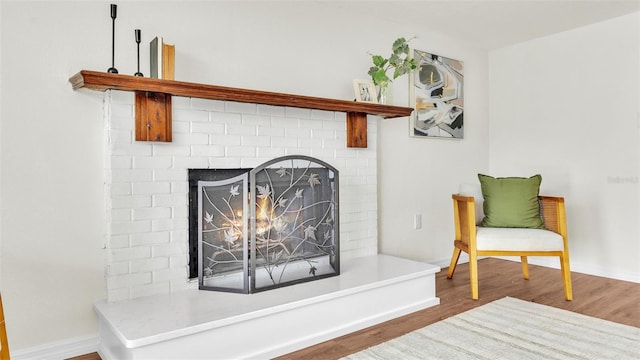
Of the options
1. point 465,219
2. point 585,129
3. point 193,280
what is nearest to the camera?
point 193,280

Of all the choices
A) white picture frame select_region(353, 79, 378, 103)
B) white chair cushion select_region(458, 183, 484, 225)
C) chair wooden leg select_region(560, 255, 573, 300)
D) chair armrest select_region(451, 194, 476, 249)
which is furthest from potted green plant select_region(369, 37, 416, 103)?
chair wooden leg select_region(560, 255, 573, 300)

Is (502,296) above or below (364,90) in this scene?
below

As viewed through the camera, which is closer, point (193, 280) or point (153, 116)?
point (153, 116)

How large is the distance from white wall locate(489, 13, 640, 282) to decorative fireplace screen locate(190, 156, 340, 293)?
239cm

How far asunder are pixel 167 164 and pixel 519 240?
231 cm

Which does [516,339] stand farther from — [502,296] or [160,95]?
[160,95]

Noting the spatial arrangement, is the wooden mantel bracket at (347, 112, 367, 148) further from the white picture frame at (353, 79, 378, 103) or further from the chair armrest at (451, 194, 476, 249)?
the chair armrest at (451, 194, 476, 249)

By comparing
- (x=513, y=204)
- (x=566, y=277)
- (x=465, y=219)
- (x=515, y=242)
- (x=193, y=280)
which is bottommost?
(x=566, y=277)

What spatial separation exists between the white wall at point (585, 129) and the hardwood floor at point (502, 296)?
15.3 inches

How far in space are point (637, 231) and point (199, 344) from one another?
11.2 feet

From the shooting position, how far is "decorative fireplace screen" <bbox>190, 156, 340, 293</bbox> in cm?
230

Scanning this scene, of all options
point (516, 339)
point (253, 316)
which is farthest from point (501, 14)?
point (253, 316)

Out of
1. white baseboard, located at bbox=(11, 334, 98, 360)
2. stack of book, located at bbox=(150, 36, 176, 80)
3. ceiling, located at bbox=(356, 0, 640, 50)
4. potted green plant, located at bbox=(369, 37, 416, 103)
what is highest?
ceiling, located at bbox=(356, 0, 640, 50)

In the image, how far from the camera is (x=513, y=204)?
3238 millimetres
